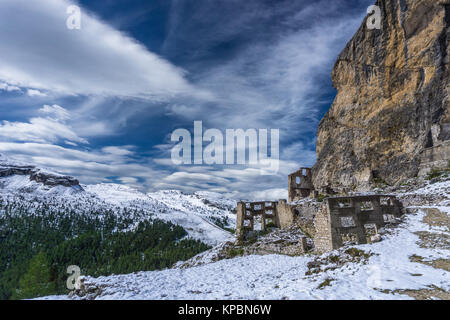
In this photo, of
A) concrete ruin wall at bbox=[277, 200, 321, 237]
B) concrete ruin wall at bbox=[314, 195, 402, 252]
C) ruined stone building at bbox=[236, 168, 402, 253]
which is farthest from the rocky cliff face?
concrete ruin wall at bbox=[314, 195, 402, 252]

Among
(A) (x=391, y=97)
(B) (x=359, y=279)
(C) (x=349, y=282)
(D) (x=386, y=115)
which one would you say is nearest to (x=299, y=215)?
(B) (x=359, y=279)

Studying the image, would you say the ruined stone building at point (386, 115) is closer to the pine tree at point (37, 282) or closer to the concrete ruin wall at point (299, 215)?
the concrete ruin wall at point (299, 215)

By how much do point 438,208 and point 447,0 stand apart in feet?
107

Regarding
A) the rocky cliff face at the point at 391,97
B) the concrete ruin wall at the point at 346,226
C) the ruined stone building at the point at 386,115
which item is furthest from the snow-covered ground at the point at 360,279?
the rocky cliff face at the point at 391,97

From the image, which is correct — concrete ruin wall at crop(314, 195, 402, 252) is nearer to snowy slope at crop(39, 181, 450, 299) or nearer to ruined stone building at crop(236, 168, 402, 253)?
ruined stone building at crop(236, 168, 402, 253)

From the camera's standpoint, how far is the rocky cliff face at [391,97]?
3097cm

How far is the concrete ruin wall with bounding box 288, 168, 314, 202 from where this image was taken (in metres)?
44.8

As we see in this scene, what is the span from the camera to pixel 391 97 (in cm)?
3766

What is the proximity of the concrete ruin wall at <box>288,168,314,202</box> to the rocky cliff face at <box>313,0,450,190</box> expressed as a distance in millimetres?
5132

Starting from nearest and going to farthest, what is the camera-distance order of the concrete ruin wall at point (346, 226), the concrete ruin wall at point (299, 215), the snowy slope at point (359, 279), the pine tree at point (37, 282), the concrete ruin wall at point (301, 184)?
the snowy slope at point (359, 279), the concrete ruin wall at point (346, 226), the concrete ruin wall at point (299, 215), the pine tree at point (37, 282), the concrete ruin wall at point (301, 184)

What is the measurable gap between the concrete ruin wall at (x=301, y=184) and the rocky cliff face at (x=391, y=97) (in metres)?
5.13

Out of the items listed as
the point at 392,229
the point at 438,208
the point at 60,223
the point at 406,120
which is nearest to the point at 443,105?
the point at 406,120

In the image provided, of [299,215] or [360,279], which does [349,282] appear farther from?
[299,215]
